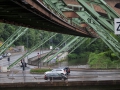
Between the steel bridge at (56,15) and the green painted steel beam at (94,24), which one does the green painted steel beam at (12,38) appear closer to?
the steel bridge at (56,15)

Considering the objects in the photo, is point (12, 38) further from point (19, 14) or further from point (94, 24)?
point (19, 14)

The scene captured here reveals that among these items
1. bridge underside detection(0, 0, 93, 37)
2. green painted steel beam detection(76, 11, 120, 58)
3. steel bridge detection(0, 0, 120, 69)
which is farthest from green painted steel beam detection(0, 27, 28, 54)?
bridge underside detection(0, 0, 93, 37)

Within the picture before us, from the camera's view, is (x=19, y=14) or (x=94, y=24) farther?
(x=94, y=24)

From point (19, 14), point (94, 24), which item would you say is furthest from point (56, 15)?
point (94, 24)

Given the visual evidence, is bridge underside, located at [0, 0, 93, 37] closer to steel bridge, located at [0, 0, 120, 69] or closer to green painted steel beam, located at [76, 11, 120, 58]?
steel bridge, located at [0, 0, 120, 69]

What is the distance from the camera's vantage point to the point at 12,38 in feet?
135

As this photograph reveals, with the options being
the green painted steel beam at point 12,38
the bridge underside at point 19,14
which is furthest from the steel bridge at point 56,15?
the green painted steel beam at point 12,38

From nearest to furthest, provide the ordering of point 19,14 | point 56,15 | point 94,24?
point 19,14
point 56,15
point 94,24

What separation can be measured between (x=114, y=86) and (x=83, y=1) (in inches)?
281

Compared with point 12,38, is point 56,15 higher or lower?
higher

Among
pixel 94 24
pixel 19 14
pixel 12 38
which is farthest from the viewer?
pixel 12 38

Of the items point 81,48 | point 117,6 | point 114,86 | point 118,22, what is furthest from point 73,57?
point 118,22

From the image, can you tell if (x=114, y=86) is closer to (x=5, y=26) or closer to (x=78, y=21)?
(x=78, y=21)

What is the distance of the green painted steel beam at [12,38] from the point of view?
40.2 meters
